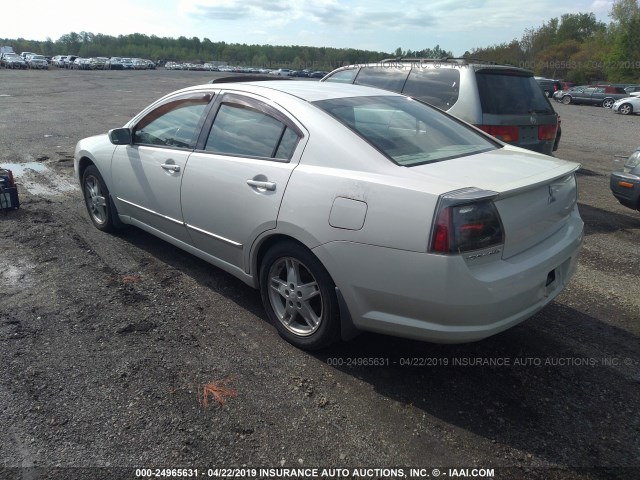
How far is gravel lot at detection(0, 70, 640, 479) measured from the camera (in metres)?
2.43

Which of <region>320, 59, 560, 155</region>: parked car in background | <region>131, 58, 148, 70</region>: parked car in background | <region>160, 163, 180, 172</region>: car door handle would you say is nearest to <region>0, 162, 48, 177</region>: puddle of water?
<region>160, 163, 180, 172</region>: car door handle

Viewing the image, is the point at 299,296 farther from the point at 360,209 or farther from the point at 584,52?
the point at 584,52

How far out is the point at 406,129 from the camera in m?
3.47

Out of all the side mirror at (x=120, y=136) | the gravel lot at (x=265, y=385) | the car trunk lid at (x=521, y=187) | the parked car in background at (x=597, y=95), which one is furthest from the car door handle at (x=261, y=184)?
the parked car in background at (x=597, y=95)

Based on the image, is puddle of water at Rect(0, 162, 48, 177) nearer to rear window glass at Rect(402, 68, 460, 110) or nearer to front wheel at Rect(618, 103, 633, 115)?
rear window glass at Rect(402, 68, 460, 110)

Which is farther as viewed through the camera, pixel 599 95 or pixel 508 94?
pixel 599 95

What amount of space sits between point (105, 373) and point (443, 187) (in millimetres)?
2241

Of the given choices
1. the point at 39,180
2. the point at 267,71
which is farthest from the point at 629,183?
the point at 267,71

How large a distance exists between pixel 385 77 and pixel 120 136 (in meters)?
3.96

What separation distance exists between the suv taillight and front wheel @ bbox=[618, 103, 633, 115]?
28.7 m

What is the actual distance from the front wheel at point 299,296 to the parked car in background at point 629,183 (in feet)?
13.8

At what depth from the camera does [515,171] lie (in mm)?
2996

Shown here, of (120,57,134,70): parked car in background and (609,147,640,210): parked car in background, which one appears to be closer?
(609,147,640,210): parked car in background

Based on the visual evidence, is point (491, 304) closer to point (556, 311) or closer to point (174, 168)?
point (556, 311)
